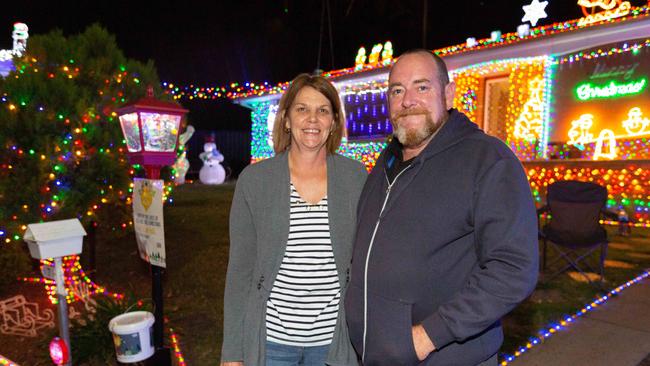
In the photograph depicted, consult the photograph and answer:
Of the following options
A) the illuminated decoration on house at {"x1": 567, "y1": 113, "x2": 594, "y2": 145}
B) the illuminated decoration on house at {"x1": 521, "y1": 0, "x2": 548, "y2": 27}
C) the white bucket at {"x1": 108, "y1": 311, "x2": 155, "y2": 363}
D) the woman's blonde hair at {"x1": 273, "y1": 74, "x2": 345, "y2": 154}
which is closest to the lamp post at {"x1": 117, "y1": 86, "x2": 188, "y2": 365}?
the white bucket at {"x1": 108, "y1": 311, "x2": 155, "y2": 363}

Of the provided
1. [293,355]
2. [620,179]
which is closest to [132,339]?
[293,355]

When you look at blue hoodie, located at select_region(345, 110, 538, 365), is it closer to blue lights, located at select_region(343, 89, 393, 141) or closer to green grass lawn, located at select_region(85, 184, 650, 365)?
green grass lawn, located at select_region(85, 184, 650, 365)

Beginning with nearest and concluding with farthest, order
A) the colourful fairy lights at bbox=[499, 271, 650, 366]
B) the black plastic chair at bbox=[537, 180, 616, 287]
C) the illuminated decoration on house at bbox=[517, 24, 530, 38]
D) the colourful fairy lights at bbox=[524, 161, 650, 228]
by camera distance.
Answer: the colourful fairy lights at bbox=[499, 271, 650, 366]
the black plastic chair at bbox=[537, 180, 616, 287]
the colourful fairy lights at bbox=[524, 161, 650, 228]
the illuminated decoration on house at bbox=[517, 24, 530, 38]

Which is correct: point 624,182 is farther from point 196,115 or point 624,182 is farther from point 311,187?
point 196,115

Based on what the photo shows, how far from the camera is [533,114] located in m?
10.6

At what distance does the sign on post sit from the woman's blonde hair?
107 centimetres

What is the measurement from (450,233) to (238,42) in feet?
67.5

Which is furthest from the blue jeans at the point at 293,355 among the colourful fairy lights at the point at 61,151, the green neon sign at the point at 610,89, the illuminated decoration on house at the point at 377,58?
the illuminated decoration on house at the point at 377,58

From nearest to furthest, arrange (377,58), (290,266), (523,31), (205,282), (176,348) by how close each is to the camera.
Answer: (290,266) < (176,348) < (205,282) < (523,31) < (377,58)

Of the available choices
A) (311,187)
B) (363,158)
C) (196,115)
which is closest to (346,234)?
(311,187)

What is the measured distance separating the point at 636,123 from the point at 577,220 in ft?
19.5

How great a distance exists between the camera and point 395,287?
4.62 feet

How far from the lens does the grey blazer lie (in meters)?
1.77

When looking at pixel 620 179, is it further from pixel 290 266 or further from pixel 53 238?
pixel 53 238
